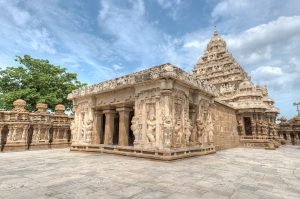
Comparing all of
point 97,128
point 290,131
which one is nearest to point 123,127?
point 97,128

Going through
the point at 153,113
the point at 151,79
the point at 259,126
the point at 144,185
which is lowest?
the point at 144,185

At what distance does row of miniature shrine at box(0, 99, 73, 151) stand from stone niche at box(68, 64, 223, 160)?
16.1 ft

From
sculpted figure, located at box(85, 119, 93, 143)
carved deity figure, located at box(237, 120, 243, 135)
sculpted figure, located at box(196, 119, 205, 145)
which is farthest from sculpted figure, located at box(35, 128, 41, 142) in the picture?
carved deity figure, located at box(237, 120, 243, 135)

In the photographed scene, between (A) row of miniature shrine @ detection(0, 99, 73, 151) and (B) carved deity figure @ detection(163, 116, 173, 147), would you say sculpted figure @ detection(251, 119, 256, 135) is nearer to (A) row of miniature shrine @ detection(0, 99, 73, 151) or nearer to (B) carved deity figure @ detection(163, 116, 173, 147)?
(B) carved deity figure @ detection(163, 116, 173, 147)

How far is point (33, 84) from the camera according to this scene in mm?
23203

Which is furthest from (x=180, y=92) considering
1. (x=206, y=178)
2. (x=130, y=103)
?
(x=206, y=178)

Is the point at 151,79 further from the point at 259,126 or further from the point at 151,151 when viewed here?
the point at 259,126

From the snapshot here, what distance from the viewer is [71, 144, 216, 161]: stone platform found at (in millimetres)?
7922

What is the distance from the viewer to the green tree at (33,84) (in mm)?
21672

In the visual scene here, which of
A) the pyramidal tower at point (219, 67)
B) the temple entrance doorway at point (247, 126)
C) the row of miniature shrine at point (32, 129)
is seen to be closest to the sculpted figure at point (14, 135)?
the row of miniature shrine at point (32, 129)

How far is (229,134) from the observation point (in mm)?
16500

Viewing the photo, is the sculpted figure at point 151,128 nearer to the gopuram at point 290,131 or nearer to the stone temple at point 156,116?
the stone temple at point 156,116

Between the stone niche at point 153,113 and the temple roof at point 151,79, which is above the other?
the temple roof at point 151,79

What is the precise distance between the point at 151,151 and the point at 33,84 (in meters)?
21.2
